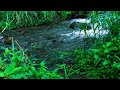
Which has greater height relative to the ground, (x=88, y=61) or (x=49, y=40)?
(x=49, y=40)

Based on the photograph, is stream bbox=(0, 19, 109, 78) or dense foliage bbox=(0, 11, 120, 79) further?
stream bbox=(0, 19, 109, 78)

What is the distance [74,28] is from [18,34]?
1.47 metres

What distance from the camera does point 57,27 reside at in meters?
6.93

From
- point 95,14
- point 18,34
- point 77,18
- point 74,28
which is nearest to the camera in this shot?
point 95,14

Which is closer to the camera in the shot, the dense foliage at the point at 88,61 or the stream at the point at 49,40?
the dense foliage at the point at 88,61

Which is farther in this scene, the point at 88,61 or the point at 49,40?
the point at 49,40

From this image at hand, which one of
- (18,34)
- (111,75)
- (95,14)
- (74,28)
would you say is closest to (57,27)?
(74,28)
